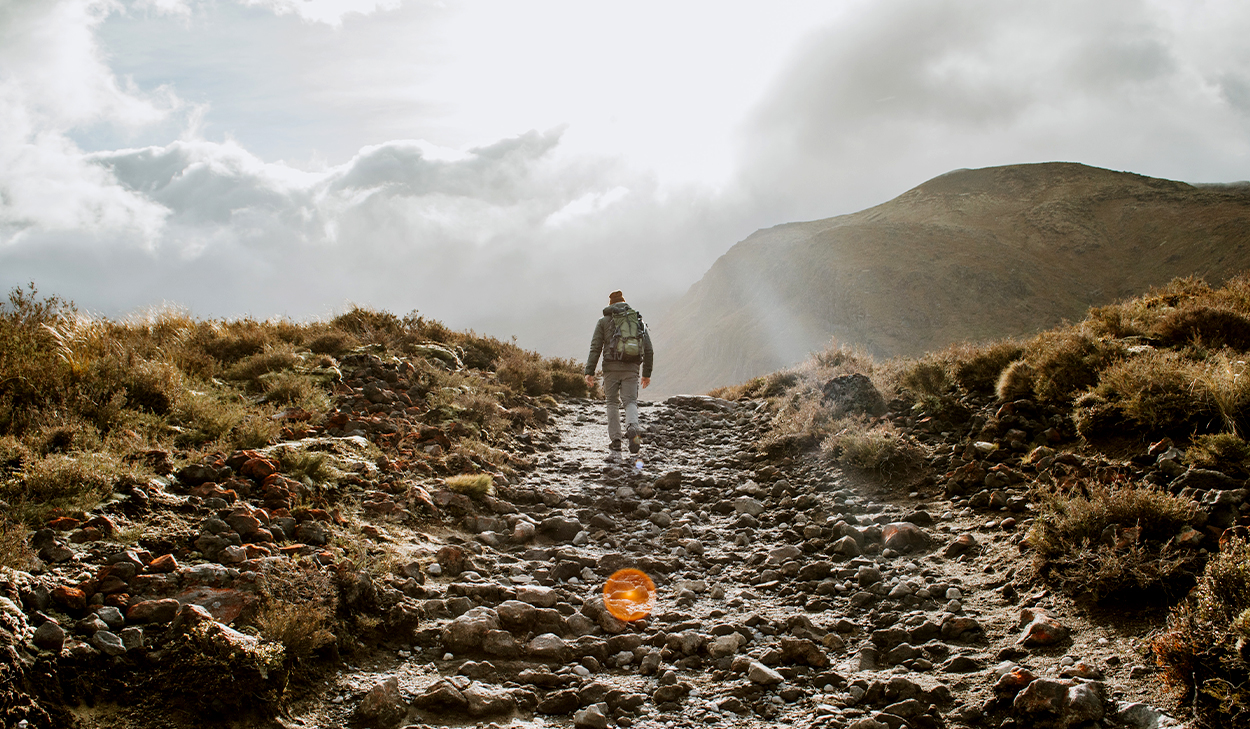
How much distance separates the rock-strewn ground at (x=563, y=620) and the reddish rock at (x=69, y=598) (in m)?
0.01

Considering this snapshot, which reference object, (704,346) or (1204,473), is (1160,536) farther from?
(704,346)

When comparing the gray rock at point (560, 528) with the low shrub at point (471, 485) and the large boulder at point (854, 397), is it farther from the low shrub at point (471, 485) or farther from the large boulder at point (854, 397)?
the large boulder at point (854, 397)

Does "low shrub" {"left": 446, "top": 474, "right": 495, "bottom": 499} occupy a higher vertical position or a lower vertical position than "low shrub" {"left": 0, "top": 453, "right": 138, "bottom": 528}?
lower

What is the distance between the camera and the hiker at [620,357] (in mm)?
11383

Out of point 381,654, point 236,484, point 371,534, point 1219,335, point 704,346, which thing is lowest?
point 381,654

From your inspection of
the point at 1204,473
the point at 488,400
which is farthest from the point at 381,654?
the point at 488,400

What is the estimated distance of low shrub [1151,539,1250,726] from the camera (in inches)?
116

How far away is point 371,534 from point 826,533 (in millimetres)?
4594

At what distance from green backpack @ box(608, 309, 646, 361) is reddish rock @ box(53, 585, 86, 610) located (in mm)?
8526

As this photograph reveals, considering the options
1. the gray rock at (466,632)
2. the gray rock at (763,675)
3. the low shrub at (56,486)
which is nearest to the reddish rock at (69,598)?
the low shrub at (56,486)

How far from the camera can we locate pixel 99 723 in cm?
307

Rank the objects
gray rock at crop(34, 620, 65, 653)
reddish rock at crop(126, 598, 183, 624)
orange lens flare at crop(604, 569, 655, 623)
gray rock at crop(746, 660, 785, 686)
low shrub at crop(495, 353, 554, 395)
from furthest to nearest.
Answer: low shrub at crop(495, 353, 554, 395)
orange lens flare at crop(604, 569, 655, 623)
gray rock at crop(746, 660, 785, 686)
reddish rock at crop(126, 598, 183, 624)
gray rock at crop(34, 620, 65, 653)

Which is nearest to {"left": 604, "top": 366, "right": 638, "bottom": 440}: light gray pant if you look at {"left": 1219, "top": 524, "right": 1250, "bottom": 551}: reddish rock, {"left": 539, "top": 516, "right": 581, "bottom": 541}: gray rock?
{"left": 539, "top": 516, "right": 581, "bottom": 541}: gray rock

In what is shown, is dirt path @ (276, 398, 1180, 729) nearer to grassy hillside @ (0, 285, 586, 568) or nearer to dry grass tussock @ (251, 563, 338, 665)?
dry grass tussock @ (251, 563, 338, 665)
